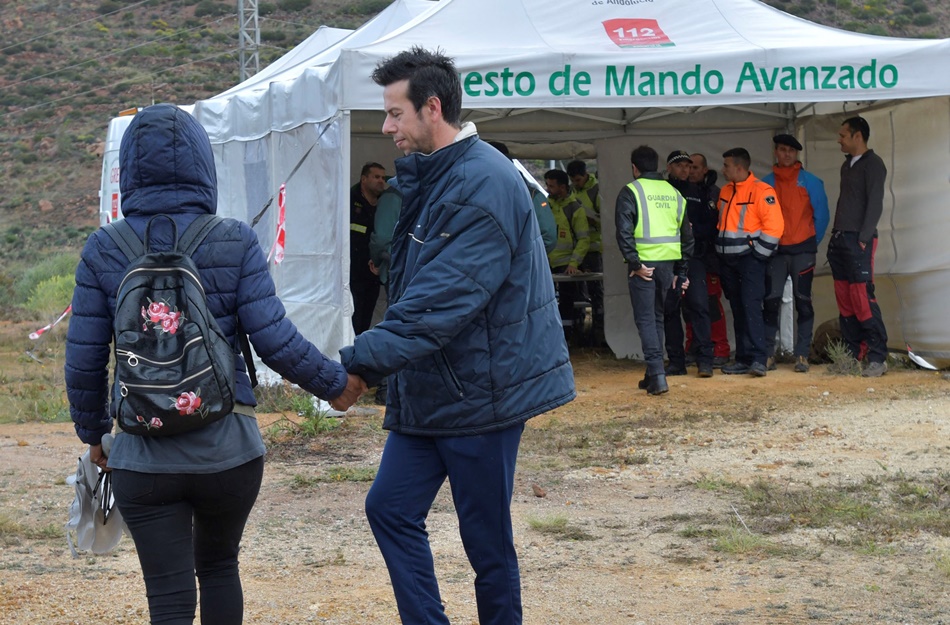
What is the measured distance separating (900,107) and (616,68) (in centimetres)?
334

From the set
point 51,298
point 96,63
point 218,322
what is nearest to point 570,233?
→ point 218,322

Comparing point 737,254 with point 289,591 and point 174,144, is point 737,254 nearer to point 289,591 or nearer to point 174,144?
point 289,591

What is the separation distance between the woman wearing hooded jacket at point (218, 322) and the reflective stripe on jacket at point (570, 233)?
393 inches

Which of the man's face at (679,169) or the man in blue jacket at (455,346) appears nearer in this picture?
the man in blue jacket at (455,346)

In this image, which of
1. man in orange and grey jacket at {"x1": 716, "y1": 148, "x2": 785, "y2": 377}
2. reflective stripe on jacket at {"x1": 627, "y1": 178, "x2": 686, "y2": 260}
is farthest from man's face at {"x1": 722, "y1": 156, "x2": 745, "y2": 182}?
reflective stripe on jacket at {"x1": 627, "y1": 178, "x2": 686, "y2": 260}

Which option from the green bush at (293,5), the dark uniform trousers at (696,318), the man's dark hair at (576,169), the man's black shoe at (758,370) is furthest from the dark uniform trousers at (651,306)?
the green bush at (293,5)

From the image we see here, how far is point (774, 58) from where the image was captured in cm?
977

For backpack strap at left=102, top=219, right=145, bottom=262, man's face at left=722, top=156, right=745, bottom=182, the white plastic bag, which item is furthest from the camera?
man's face at left=722, top=156, right=745, bottom=182

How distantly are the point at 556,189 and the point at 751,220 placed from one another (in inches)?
117

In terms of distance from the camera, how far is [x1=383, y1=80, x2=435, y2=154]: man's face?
3.49 meters

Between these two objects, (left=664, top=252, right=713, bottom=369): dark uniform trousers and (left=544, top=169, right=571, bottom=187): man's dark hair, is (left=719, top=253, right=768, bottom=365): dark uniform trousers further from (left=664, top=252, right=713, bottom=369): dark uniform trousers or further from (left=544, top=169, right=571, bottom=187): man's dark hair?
(left=544, top=169, right=571, bottom=187): man's dark hair

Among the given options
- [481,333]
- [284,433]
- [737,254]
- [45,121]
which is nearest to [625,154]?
[737,254]

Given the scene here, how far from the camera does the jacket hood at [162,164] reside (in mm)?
3199

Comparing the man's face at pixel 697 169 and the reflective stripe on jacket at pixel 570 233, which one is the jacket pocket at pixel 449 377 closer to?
the man's face at pixel 697 169
